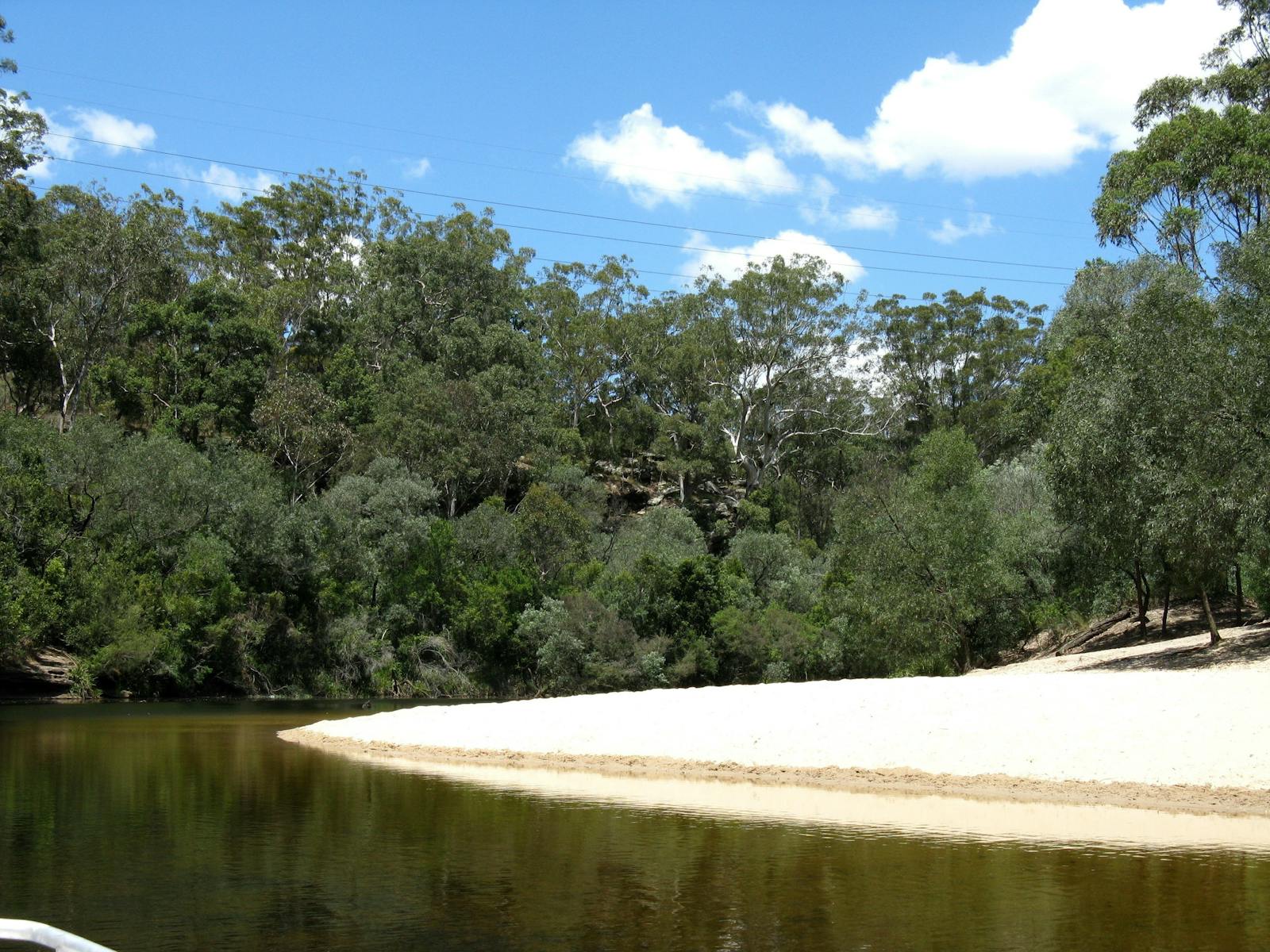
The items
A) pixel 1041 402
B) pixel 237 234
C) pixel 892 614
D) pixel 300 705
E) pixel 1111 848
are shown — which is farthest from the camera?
pixel 237 234

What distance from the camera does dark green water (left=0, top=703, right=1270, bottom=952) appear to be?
35.9 feet

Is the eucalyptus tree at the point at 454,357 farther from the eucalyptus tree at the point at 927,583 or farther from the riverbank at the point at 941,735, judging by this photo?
the riverbank at the point at 941,735

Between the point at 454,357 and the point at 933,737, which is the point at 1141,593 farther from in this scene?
the point at 454,357

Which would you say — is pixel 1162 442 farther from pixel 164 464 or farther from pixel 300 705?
pixel 164 464

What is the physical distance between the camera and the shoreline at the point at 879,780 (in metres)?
18.6

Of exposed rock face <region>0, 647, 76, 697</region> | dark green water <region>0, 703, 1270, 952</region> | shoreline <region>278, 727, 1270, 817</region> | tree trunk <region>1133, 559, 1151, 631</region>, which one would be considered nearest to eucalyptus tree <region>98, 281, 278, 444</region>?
exposed rock face <region>0, 647, 76, 697</region>

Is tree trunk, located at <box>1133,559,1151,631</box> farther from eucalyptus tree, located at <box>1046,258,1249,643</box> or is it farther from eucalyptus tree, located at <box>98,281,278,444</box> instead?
eucalyptus tree, located at <box>98,281,278,444</box>

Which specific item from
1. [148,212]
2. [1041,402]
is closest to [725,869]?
[1041,402]

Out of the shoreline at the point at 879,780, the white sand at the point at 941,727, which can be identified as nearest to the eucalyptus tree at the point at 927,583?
the white sand at the point at 941,727

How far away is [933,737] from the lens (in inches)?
909

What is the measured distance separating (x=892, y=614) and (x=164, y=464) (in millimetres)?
31465

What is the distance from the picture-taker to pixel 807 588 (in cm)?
5088

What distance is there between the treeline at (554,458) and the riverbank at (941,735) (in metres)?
4.62

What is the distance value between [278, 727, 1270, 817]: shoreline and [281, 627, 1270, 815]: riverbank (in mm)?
47
